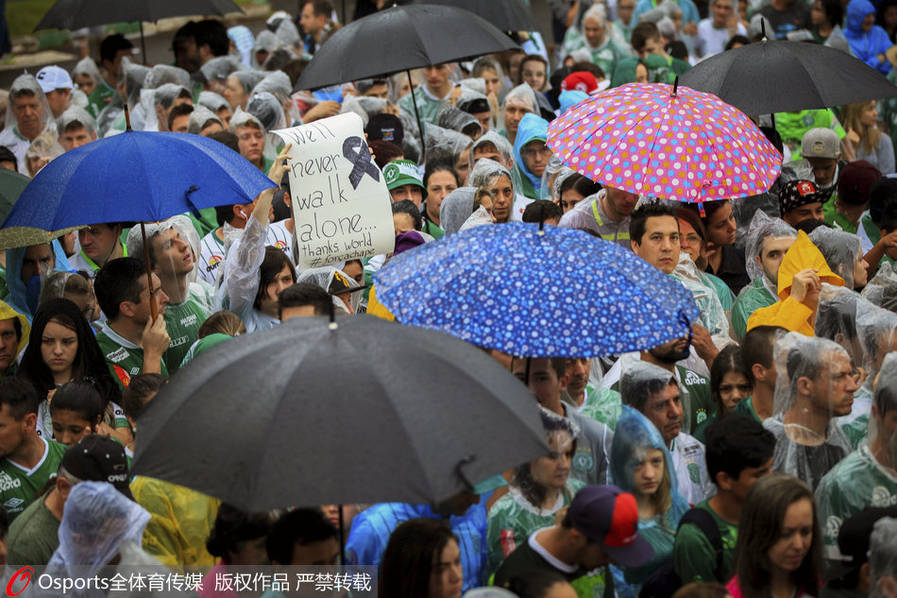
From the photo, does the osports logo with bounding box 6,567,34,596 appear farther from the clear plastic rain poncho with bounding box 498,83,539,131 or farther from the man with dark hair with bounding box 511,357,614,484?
the clear plastic rain poncho with bounding box 498,83,539,131

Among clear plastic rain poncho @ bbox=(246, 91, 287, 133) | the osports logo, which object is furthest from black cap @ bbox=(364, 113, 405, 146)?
the osports logo

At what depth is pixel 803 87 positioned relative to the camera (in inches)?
309

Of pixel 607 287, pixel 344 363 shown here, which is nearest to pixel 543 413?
pixel 607 287

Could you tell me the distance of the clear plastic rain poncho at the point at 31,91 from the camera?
460 inches

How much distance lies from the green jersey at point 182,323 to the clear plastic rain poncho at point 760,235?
3.12 metres

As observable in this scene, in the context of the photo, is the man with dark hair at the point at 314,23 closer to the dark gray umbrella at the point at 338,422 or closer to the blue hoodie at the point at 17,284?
the blue hoodie at the point at 17,284

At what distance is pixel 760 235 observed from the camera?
758 cm

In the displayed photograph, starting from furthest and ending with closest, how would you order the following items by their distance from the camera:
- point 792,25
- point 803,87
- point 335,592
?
point 792,25 → point 803,87 → point 335,592

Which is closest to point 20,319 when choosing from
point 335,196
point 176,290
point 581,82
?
point 176,290

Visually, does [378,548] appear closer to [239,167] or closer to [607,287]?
[607,287]

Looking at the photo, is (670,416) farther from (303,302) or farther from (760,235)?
(760,235)

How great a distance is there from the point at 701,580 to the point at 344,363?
164 cm

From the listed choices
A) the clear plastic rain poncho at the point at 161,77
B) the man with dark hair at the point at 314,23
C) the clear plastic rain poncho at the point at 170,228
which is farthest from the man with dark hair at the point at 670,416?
the man with dark hair at the point at 314,23

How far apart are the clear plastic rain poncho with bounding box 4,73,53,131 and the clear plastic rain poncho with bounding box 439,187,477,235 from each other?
504 cm
